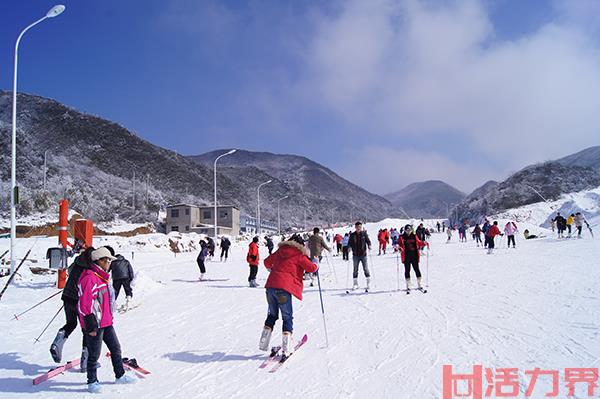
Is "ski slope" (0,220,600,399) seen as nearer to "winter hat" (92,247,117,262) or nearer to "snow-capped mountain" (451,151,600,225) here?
"winter hat" (92,247,117,262)

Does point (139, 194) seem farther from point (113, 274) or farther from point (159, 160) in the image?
point (113, 274)

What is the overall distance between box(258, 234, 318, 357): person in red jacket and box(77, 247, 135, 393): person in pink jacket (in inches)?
78.6

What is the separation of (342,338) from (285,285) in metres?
1.73

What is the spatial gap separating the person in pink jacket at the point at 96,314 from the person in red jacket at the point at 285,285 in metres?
2.00

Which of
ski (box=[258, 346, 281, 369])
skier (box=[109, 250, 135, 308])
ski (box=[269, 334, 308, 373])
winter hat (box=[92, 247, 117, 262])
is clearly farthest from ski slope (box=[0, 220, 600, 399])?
winter hat (box=[92, 247, 117, 262])

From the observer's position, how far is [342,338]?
7004 mm

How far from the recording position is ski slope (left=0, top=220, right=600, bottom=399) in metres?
5.08

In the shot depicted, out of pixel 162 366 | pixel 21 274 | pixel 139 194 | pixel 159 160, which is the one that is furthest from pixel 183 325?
pixel 159 160

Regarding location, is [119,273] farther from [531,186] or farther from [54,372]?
[531,186]

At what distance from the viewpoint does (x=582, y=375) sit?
473 cm

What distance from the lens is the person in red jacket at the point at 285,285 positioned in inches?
237

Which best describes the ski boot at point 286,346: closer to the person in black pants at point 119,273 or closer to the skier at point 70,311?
the skier at point 70,311

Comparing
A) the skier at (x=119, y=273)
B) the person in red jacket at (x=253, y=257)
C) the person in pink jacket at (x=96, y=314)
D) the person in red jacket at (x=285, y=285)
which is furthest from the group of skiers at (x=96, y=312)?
the person in red jacket at (x=253, y=257)

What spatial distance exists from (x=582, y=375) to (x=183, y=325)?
22.7ft
